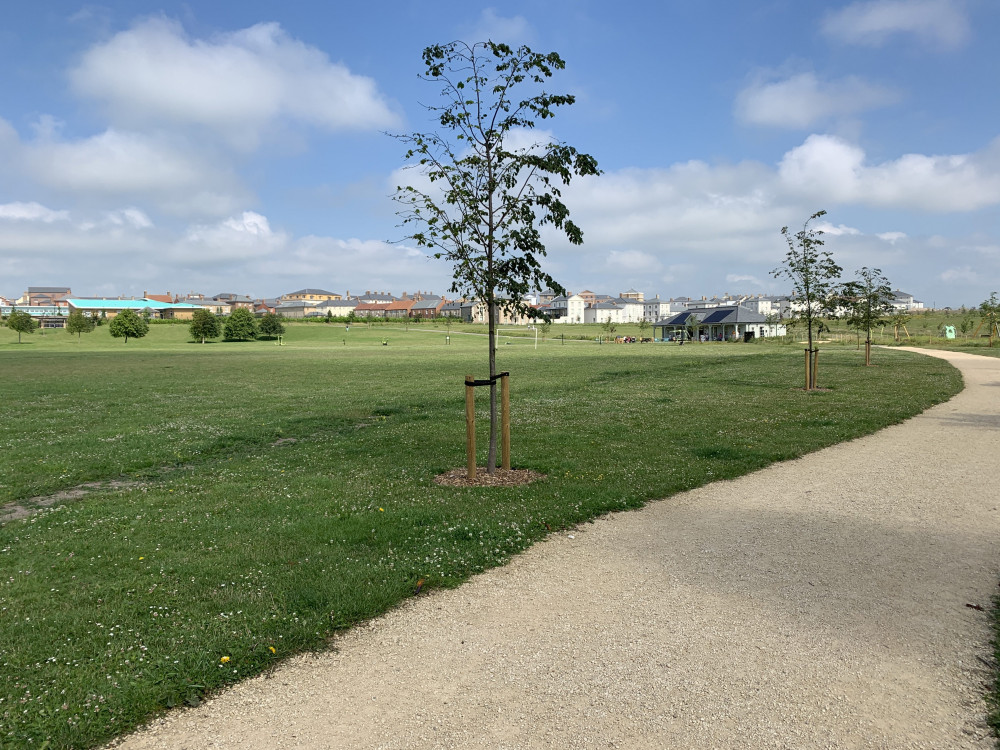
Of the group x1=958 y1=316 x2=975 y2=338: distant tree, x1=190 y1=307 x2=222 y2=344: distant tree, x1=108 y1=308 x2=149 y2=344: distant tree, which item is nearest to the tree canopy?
x1=190 y1=307 x2=222 y2=344: distant tree

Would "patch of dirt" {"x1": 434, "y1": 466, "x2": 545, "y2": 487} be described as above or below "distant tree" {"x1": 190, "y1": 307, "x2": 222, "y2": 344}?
below

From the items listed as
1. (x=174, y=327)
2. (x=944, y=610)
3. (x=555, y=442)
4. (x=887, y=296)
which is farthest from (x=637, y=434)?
(x=174, y=327)

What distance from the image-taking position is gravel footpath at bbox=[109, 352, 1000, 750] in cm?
412

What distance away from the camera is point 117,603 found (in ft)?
19.4

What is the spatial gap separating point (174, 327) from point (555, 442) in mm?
139648

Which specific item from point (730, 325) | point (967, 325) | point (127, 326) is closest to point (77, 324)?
point (127, 326)

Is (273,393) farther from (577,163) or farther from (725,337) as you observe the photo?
(725,337)

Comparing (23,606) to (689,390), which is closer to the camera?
(23,606)

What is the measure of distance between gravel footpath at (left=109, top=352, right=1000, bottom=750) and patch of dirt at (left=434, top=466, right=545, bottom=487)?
7.99 feet

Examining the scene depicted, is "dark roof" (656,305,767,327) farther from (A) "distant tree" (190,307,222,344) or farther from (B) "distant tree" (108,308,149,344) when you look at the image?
(B) "distant tree" (108,308,149,344)

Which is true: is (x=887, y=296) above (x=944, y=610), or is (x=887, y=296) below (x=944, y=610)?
above

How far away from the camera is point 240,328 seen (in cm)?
11394

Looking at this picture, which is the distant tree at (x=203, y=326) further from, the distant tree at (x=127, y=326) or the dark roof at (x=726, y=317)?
the dark roof at (x=726, y=317)

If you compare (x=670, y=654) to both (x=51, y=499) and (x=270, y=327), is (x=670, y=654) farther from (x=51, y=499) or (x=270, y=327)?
(x=270, y=327)
